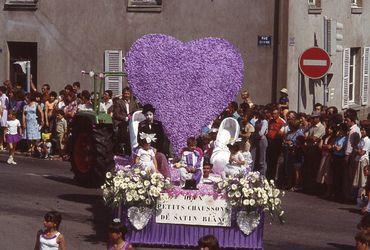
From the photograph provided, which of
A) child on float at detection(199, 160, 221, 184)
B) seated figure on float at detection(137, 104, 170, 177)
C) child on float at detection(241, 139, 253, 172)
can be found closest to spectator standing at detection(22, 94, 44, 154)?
child on float at detection(241, 139, 253, 172)

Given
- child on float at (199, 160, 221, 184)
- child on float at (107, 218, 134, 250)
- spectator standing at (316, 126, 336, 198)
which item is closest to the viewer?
child on float at (107, 218, 134, 250)

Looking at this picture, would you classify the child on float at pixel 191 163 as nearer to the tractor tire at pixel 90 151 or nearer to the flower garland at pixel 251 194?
the flower garland at pixel 251 194

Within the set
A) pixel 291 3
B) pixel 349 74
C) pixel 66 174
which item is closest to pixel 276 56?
pixel 291 3

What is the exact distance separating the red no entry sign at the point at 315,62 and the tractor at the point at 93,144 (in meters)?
4.84

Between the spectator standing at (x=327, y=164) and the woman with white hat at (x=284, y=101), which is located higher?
the woman with white hat at (x=284, y=101)

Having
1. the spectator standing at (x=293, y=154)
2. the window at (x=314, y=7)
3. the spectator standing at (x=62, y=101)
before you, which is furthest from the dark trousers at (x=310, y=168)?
the window at (x=314, y=7)

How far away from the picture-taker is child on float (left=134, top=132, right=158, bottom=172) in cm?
1788

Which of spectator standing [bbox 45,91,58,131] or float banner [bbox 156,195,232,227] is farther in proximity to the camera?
spectator standing [bbox 45,91,58,131]

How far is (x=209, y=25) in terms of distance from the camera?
31.9 metres

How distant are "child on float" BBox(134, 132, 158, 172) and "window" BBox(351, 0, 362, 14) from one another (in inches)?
750

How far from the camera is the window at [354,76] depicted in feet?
122

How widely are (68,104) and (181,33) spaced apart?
5.25m

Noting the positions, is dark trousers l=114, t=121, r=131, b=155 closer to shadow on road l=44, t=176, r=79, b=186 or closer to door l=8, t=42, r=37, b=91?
shadow on road l=44, t=176, r=79, b=186

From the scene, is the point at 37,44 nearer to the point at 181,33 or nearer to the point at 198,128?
the point at 181,33
